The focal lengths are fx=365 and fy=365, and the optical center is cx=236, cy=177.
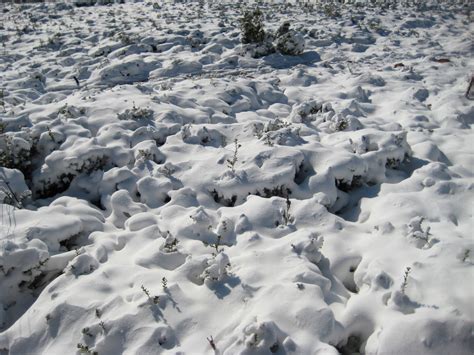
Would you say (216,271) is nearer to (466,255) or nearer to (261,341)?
(261,341)

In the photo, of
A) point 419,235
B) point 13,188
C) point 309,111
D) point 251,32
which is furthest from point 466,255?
point 251,32

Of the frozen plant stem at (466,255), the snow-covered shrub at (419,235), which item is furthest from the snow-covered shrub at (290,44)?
the frozen plant stem at (466,255)

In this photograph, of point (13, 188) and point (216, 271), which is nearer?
point (216, 271)

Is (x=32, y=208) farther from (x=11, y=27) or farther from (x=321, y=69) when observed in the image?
(x=11, y=27)

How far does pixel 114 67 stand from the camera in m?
9.87

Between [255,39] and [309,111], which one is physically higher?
[255,39]

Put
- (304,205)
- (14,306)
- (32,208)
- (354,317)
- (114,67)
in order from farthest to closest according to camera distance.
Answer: (114,67) < (32,208) < (304,205) < (14,306) < (354,317)

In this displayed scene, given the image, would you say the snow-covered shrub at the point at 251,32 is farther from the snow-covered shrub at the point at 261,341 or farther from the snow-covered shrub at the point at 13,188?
the snow-covered shrub at the point at 261,341

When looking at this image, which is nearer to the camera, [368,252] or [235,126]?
[368,252]

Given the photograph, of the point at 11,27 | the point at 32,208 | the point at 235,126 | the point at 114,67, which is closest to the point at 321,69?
the point at 235,126

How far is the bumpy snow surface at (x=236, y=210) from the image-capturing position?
10.1ft

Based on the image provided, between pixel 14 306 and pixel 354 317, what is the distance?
3.20 metres

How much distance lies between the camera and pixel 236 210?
4.58 m

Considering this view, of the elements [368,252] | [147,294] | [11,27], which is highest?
[11,27]
